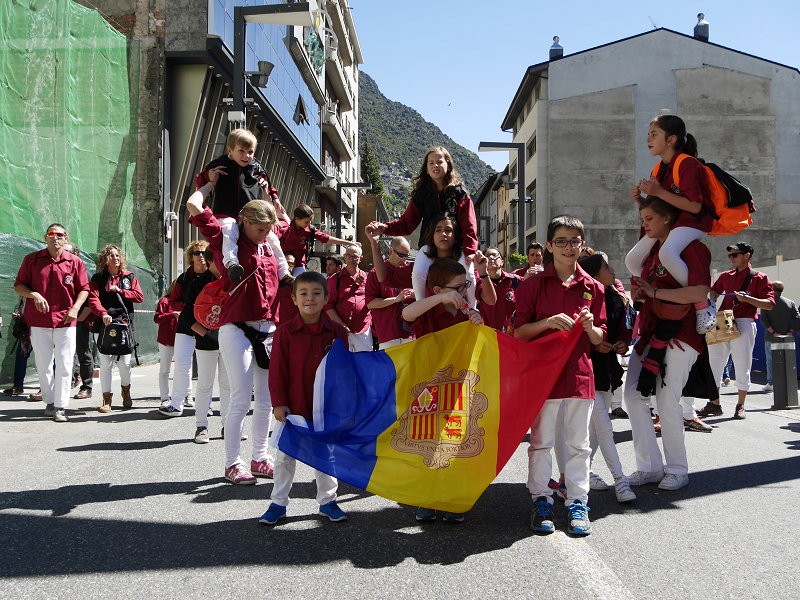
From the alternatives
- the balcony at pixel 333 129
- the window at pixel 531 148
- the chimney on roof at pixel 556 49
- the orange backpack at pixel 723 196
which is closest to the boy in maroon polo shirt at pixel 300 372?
the orange backpack at pixel 723 196

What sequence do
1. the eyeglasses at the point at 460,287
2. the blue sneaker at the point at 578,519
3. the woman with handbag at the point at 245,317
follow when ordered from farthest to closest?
the woman with handbag at the point at 245,317 < the eyeglasses at the point at 460,287 < the blue sneaker at the point at 578,519

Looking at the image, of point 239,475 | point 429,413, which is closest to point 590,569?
point 429,413

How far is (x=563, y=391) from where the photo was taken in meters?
4.22

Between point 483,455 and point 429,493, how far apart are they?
1.40ft

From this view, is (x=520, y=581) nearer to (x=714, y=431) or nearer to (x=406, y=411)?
(x=406, y=411)

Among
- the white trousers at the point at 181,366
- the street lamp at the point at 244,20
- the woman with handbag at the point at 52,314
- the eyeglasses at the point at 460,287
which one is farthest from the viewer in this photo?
the street lamp at the point at 244,20

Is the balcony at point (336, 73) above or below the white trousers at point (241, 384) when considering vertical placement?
above

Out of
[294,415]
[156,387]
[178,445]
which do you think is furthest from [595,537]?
[156,387]

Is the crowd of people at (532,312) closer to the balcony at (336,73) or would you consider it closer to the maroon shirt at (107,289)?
the maroon shirt at (107,289)

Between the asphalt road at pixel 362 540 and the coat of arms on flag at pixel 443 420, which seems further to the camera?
the coat of arms on flag at pixel 443 420

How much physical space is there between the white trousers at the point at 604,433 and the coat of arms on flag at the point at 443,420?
1150 mm

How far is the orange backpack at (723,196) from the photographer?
5.00m

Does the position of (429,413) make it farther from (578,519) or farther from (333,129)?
(333,129)

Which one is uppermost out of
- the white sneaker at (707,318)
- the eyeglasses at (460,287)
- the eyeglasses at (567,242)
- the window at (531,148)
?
the window at (531,148)
